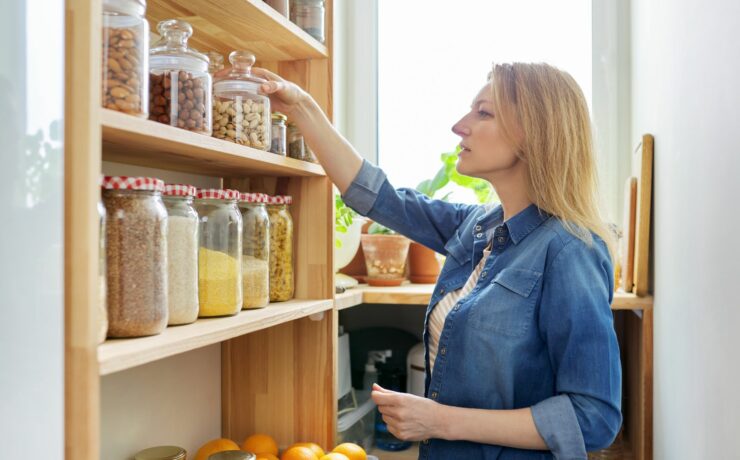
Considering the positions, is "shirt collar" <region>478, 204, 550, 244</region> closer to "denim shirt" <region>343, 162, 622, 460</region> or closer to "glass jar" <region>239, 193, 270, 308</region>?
"denim shirt" <region>343, 162, 622, 460</region>

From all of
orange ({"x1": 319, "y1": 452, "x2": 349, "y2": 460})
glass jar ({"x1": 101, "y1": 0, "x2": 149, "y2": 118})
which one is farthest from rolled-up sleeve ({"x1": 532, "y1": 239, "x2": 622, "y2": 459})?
glass jar ({"x1": 101, "y1": 0, "x2": 149, "y2": 118})

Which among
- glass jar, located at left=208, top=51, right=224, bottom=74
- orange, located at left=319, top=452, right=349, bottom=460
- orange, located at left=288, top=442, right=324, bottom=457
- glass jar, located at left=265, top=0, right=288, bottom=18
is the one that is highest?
glass jar, located at left=265, top=0, right=288, bottom=18

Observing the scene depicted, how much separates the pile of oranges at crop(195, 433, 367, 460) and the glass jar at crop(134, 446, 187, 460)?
107mm

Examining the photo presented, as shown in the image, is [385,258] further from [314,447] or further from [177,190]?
[177,190]

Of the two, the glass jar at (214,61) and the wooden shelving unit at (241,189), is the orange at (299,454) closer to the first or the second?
the wooden shelving unit at (241,189)

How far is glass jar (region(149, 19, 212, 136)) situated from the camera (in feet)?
2.95

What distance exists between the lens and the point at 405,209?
1448 mm

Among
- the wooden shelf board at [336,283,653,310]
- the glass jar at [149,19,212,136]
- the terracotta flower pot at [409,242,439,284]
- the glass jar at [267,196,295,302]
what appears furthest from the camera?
the terracotta flower pot at [409,242,439,284]

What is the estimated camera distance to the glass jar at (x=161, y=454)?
1.12 m
